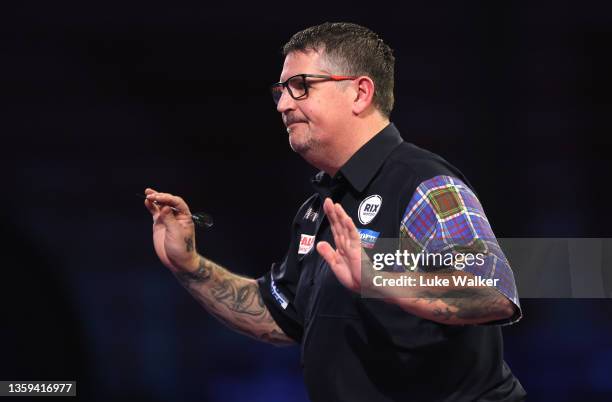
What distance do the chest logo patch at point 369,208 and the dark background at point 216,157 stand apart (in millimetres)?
1567

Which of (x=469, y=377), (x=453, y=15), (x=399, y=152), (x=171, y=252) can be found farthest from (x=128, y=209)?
(x=469, y=377)

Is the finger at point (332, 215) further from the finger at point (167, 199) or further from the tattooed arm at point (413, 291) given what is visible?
the finger at point (167, 199)

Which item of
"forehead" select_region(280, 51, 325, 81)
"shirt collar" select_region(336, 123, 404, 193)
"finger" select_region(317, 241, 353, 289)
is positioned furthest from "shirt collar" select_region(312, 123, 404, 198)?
"finger" select_region(317, 241, 353, 289)

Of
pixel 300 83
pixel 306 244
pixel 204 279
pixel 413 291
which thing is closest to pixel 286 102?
pixel 300 83

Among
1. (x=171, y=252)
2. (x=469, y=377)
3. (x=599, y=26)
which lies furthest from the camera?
(x=599, y=26)

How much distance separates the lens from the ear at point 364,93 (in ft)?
6.61

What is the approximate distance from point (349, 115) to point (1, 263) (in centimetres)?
199

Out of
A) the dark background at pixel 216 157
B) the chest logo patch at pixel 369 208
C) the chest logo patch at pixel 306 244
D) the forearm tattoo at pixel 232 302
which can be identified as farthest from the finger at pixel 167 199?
the dark background at pixel 216 157

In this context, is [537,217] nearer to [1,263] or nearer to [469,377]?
[469,377]

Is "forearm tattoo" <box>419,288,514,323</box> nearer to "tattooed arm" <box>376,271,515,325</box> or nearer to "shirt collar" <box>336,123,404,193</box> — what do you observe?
"tattooed arm" <box>376,271,515,325</box>

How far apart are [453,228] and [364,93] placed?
53 cm

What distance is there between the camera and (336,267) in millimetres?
1575

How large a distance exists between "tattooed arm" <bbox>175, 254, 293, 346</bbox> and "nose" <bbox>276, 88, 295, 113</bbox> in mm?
464

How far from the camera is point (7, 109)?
346 centimetres
